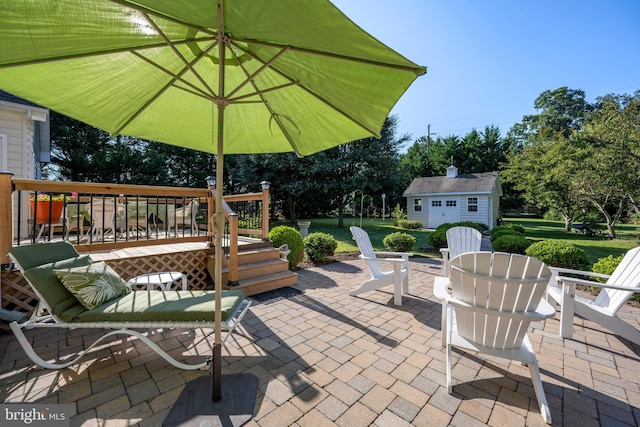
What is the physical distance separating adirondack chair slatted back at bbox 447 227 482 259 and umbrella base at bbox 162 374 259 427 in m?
4.20

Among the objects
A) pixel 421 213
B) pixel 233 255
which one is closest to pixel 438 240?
pixel 233 255

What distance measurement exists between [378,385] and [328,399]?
45 centimetres

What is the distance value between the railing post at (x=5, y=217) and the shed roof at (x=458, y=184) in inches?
778

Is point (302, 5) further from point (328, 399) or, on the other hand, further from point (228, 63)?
point (328, 399)

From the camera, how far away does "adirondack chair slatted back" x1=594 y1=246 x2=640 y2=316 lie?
9.66ft

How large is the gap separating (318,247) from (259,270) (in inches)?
96.6

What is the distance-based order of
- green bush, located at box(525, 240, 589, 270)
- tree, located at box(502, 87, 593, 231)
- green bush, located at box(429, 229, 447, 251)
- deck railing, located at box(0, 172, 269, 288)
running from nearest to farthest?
deck railing, located at box(0, 172, 269, 288) → green bush, located at box(525, 240, 589, 270) → green bush, located at box(429, 229, 447, 251) → tree, located at box(502, 87, 593, 231)

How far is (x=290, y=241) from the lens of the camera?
6.21 meters

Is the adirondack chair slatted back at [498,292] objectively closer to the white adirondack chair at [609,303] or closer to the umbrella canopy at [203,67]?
the white adirondack chair at [609,303]

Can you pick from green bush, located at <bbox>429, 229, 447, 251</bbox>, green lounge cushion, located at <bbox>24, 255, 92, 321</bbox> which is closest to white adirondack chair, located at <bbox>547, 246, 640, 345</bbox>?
green lounge cushion, located at <bbox>24, 255, 92, 321</bbox>

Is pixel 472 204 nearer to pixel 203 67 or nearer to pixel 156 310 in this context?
pixel 203 67

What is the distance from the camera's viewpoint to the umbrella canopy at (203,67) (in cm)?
164

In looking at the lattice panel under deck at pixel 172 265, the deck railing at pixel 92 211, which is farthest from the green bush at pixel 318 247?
the lattice panel under deck at pixel 172 265

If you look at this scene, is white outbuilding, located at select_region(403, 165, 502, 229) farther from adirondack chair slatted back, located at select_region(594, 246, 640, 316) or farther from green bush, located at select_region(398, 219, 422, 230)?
adirondack chair slatted back, located at select_region(594, 246, 640, 316)
